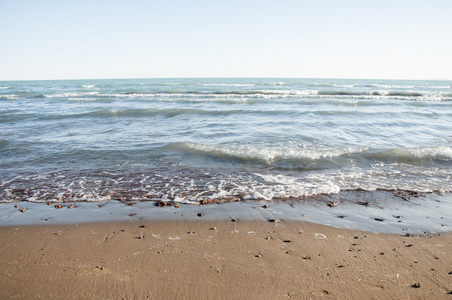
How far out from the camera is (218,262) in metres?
3.18

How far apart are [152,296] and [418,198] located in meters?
5.20

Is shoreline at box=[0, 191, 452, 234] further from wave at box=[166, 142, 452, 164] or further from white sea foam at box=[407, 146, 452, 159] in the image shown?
white sea foam at box=[407, 146, 452, 159]

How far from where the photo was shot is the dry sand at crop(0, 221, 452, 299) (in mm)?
2732

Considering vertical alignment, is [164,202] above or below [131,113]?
below

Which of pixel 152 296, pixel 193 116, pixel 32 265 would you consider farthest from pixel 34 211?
pixel 193 116

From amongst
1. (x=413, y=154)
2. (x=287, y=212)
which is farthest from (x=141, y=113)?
(x=413, y=154)

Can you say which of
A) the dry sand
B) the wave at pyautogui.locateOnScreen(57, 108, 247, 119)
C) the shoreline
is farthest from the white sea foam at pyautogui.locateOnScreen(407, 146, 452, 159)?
the wave at pyautogui.locateOnScreen(57, 108, 247, 119)

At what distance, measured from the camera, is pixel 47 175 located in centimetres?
634

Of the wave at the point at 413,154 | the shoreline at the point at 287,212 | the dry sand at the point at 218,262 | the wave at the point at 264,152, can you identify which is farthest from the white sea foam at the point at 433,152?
the dry sand at the point at 218,262

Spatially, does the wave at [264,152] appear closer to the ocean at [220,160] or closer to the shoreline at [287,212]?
the ocean at [220,160]

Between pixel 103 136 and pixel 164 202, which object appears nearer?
pixel 164 202

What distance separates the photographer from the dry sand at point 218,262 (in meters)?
2.73

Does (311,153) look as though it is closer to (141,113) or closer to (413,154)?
(413,154)

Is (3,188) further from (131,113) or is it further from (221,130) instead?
(131,113)
